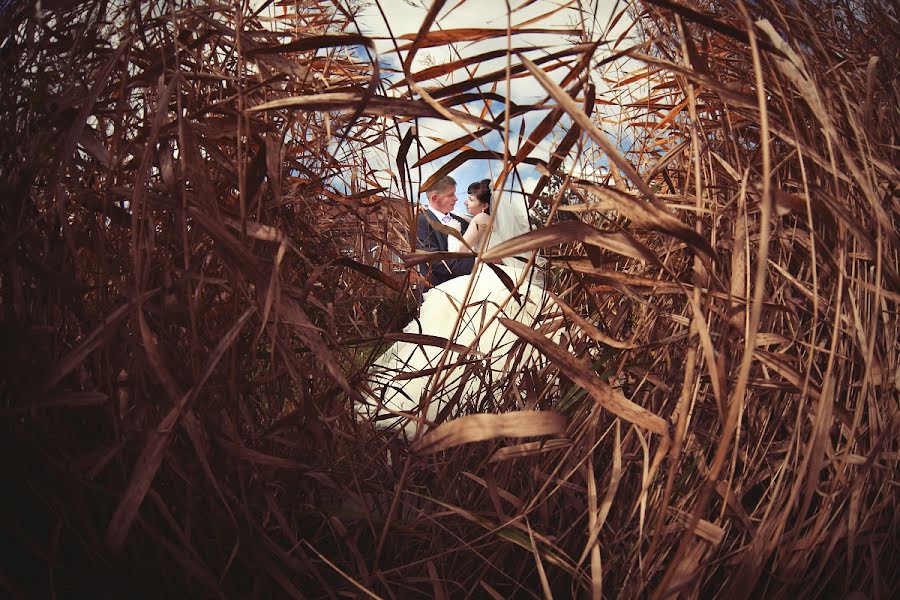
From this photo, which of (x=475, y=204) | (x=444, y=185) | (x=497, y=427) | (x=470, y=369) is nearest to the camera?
(x=497, y=427)

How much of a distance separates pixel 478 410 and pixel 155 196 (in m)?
0.35

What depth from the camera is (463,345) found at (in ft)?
1.58

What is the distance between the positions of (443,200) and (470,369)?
307 centimetres

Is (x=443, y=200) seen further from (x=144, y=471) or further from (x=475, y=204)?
(x=144, y=471)

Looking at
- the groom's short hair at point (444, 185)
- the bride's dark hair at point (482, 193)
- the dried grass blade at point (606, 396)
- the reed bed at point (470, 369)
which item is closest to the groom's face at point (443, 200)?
the groom's short hair at point (444, 185)

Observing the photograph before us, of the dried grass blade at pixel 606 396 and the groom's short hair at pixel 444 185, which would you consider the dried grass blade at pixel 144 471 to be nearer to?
the dried grass blade at pixel 606 396

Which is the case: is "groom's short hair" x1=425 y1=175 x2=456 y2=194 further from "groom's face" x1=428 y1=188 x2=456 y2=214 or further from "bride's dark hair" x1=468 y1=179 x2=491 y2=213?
"bride's dark hair" x1=468 y1=179 x2=491 y2=213

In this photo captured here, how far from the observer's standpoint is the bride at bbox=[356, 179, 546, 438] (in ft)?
1.30

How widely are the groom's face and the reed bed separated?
9.10 ft

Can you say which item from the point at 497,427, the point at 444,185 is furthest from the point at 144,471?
the point at 444,185

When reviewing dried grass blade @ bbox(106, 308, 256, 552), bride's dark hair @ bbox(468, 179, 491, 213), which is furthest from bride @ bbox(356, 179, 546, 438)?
dried grass blade @ bbox(106, 308, 256, 552)

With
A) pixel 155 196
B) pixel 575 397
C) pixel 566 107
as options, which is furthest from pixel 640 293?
pixel 155 196

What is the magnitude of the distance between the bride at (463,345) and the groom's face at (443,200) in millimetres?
143

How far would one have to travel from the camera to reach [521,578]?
43 centimetres
